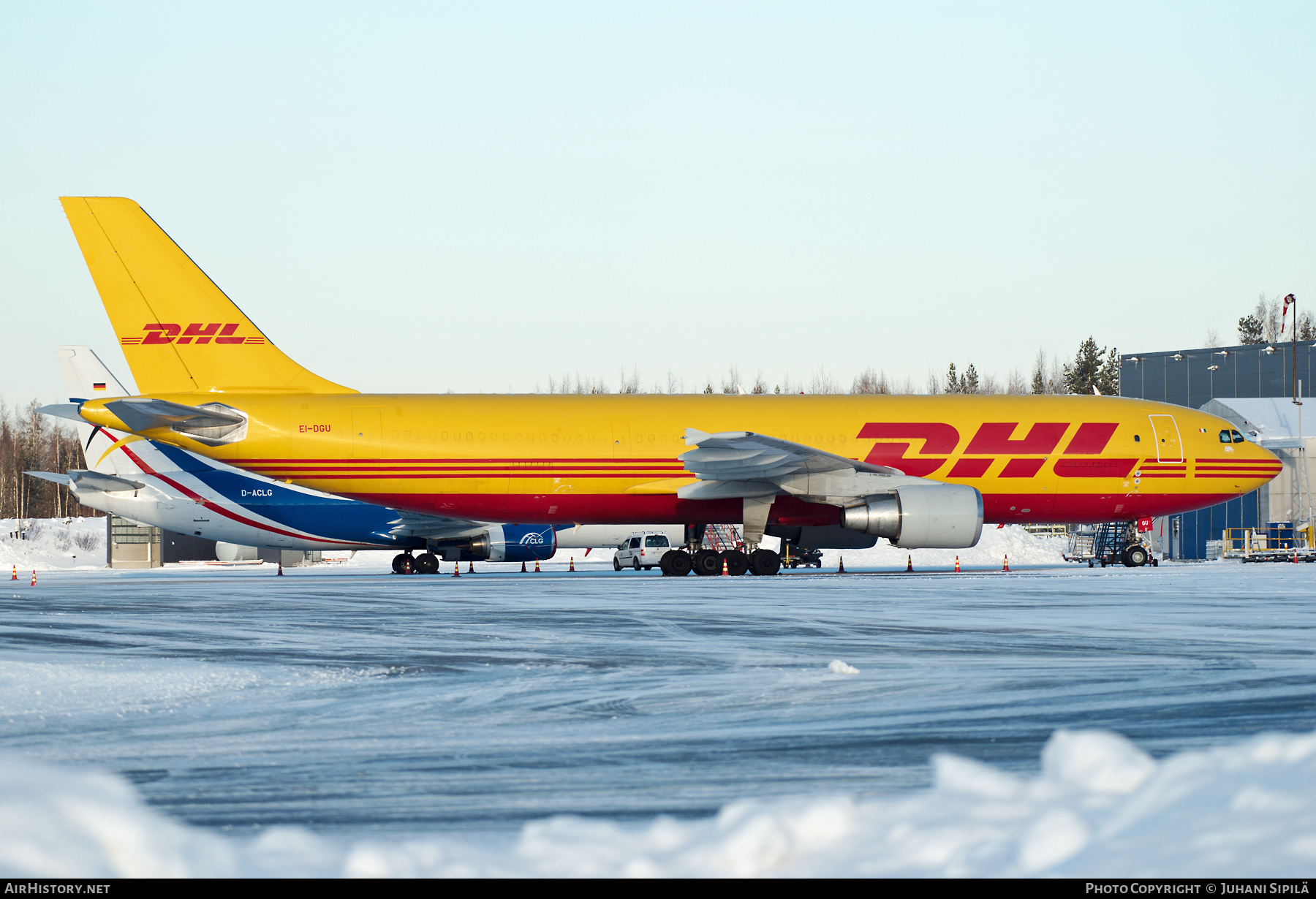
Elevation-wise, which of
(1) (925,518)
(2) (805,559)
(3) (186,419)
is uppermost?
(3) (186,419)

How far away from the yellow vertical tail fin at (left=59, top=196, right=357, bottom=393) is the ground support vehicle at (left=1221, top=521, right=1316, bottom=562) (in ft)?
99.9

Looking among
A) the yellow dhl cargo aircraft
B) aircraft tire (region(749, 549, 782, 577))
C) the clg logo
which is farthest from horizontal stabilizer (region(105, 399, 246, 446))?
aircraft tire (region(749, 549, 782, 577))

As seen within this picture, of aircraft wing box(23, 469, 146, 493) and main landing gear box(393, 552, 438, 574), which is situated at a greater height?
aircraft wing box(23, 469, 146, 493)

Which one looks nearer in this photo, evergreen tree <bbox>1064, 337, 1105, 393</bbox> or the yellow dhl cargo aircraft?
the yellow dhl cargo aircraft

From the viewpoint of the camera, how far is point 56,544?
6688 centimetres

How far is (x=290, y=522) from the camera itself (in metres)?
35.1

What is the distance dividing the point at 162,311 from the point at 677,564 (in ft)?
42.8

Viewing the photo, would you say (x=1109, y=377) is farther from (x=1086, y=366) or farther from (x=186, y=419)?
(x=186, y=419)

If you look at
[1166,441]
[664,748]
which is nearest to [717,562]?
[1166,441]

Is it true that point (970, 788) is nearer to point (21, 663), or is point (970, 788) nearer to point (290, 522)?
point (21, 663)

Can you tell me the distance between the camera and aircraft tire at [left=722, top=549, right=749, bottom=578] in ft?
88.3

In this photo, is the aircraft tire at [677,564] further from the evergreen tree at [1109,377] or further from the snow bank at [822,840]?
the evergreen tree at [1109,377]

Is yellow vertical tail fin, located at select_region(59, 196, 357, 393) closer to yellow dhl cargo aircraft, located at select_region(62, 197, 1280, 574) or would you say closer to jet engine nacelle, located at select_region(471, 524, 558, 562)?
yellow dhl cargo aircraft, located at select_region(62, 197, 1280, 574)
